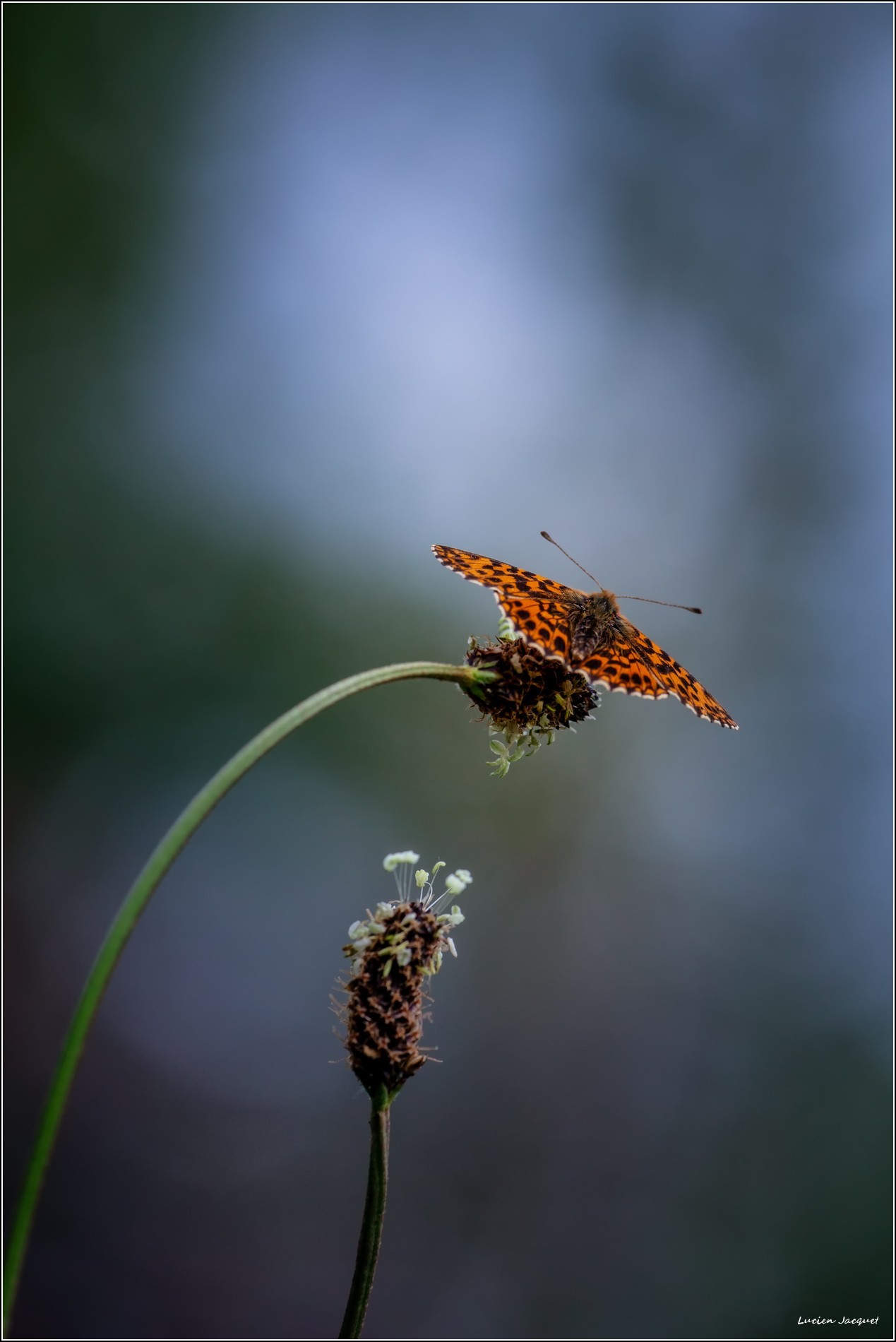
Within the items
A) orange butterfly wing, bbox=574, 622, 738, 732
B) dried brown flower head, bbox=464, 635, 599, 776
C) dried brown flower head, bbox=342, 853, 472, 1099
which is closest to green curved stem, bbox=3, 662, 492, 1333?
dried brown flower head, bbox=342, 853, 472, 1099

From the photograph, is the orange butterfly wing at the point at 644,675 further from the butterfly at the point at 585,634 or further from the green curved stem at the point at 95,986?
the green curved stem at the point at 95,986

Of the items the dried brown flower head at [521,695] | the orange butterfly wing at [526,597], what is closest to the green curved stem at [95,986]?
the dried brown flower head at [521,695]

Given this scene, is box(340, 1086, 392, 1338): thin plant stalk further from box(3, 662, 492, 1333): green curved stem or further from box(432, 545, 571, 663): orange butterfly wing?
box(432, 545, 571, 663): orange butterfly wing

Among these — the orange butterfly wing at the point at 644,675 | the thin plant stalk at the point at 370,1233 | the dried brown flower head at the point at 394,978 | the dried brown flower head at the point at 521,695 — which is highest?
the orange butterfly wing at the point at 644,675

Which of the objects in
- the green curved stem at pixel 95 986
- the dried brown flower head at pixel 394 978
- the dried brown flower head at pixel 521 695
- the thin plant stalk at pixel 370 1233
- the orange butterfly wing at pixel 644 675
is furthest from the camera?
the orange butterfly wing at pixel 644 675

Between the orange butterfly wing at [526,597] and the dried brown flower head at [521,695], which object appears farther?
the orange butterfly wing at [526,597]

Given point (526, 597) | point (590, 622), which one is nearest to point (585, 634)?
point (590, 622)
